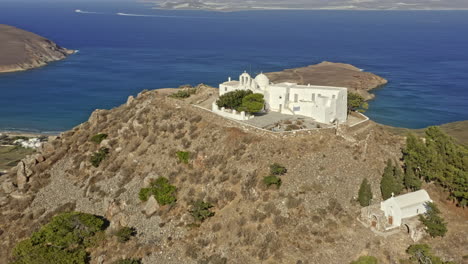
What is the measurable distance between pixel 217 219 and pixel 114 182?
14095 millimetres

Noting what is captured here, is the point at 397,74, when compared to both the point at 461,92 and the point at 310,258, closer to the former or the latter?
the point at 461,92

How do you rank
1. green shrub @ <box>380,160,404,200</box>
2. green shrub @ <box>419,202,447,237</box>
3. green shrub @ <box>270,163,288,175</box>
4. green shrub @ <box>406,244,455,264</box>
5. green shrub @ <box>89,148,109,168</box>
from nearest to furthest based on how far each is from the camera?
green shrub @ <box>406,244,455,264</box>
green shrub @ <box>419,202,447,237</box>
green shrub @ <box>270,163,288,175</box>
green shrub @ <box>380,160,404,200</box>
green shrub @ <box>89,148,109,168</box>

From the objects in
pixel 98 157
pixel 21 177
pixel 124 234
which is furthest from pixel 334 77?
pixel 124 234

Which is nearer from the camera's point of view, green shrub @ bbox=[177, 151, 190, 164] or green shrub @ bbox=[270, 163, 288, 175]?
green shrub @ bbox=[270, 163, 288, 175]

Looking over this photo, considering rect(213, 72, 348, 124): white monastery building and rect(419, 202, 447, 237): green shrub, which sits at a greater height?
rect(213, 72, 348, 124): white monastery building

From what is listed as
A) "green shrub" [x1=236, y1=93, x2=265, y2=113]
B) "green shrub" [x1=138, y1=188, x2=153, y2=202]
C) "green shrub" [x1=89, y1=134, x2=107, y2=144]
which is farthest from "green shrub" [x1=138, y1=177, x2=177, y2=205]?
"green shrub" [x1=89, y1=134, x2=107, y2=144]

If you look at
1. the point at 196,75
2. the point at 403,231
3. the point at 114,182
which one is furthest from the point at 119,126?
the point at 196,75

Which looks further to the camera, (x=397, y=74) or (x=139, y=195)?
(x=397, y=74)

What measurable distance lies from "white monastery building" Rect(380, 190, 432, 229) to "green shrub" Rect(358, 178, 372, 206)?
46.8 inches

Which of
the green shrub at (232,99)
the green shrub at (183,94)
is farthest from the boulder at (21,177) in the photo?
the green shrub at (232,99)

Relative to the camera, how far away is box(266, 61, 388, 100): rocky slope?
11288cm

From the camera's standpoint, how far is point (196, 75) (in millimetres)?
125125

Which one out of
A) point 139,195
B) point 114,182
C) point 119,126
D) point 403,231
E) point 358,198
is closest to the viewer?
point 403,231

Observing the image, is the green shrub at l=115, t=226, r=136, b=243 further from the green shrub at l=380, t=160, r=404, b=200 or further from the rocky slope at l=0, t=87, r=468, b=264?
the green shrub at l=380, t=160, r=404, b=200
